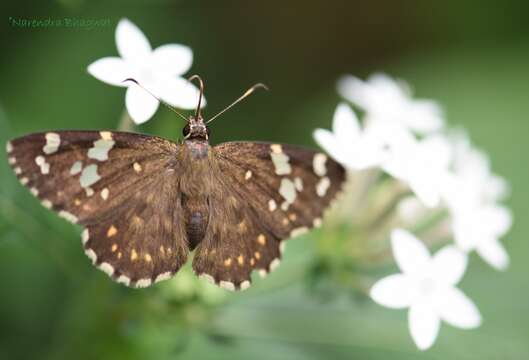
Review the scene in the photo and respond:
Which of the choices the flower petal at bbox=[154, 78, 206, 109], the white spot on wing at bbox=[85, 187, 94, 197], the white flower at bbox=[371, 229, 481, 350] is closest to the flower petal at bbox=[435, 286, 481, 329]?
the white flower at bbox=[371, 229, 481, 350]

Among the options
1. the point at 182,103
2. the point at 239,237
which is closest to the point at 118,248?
A: the point at 239,237

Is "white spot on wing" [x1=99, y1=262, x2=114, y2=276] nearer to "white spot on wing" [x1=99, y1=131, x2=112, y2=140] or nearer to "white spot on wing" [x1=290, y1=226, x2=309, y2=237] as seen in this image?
"white spot on wing" [x1=99, y1=131, x2=112, y2=140]

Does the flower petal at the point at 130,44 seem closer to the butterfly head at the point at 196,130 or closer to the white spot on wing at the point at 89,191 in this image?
the butterfly head at the point at 196,130

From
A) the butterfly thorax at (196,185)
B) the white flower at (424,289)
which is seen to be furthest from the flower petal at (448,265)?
the butterfly thorax at (196,185)

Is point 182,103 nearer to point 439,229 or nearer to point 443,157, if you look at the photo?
point 443,157

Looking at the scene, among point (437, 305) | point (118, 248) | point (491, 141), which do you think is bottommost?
point (118, 248)
